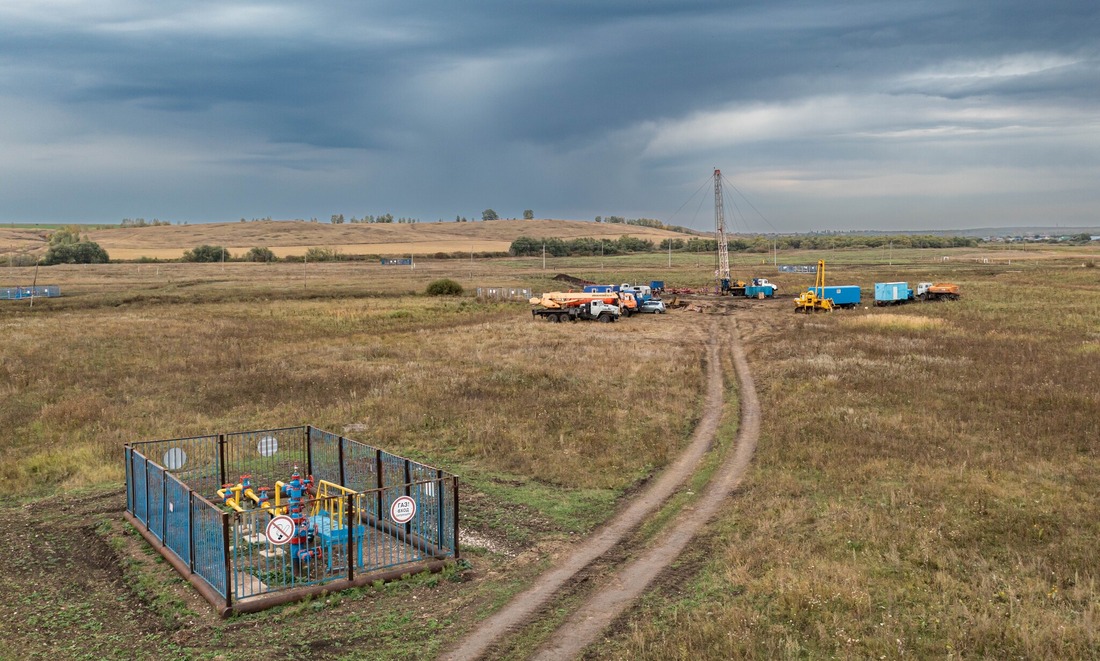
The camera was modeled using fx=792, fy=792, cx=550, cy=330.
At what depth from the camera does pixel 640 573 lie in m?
12.9

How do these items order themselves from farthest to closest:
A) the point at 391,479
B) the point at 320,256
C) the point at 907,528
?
the point at 320,256, the point at 391,479, the point at 907,528

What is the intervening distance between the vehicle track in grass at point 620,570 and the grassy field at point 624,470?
36cm

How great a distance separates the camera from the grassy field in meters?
10.8

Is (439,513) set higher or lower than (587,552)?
higher

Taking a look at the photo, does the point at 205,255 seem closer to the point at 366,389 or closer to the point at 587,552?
the point at 366,389

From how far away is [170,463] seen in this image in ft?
49.4

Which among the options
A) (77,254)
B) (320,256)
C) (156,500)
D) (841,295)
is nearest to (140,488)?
(156,500)

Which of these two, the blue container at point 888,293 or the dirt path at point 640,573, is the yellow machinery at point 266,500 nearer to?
the dirt path at point 640,573

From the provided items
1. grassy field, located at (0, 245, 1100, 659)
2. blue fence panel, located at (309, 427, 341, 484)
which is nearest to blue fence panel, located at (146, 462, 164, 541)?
grassy field, located at (0, 245, 1100, 659)

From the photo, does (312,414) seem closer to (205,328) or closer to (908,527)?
(908,527)

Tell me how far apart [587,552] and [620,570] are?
39.0 inches

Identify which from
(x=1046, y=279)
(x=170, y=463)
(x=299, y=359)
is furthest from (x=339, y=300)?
(x=1046, y=279)

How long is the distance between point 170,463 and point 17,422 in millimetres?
12463

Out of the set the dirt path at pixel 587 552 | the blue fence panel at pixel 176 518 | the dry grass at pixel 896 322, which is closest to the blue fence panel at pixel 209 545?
the blue fence panel at pixel 176 518
